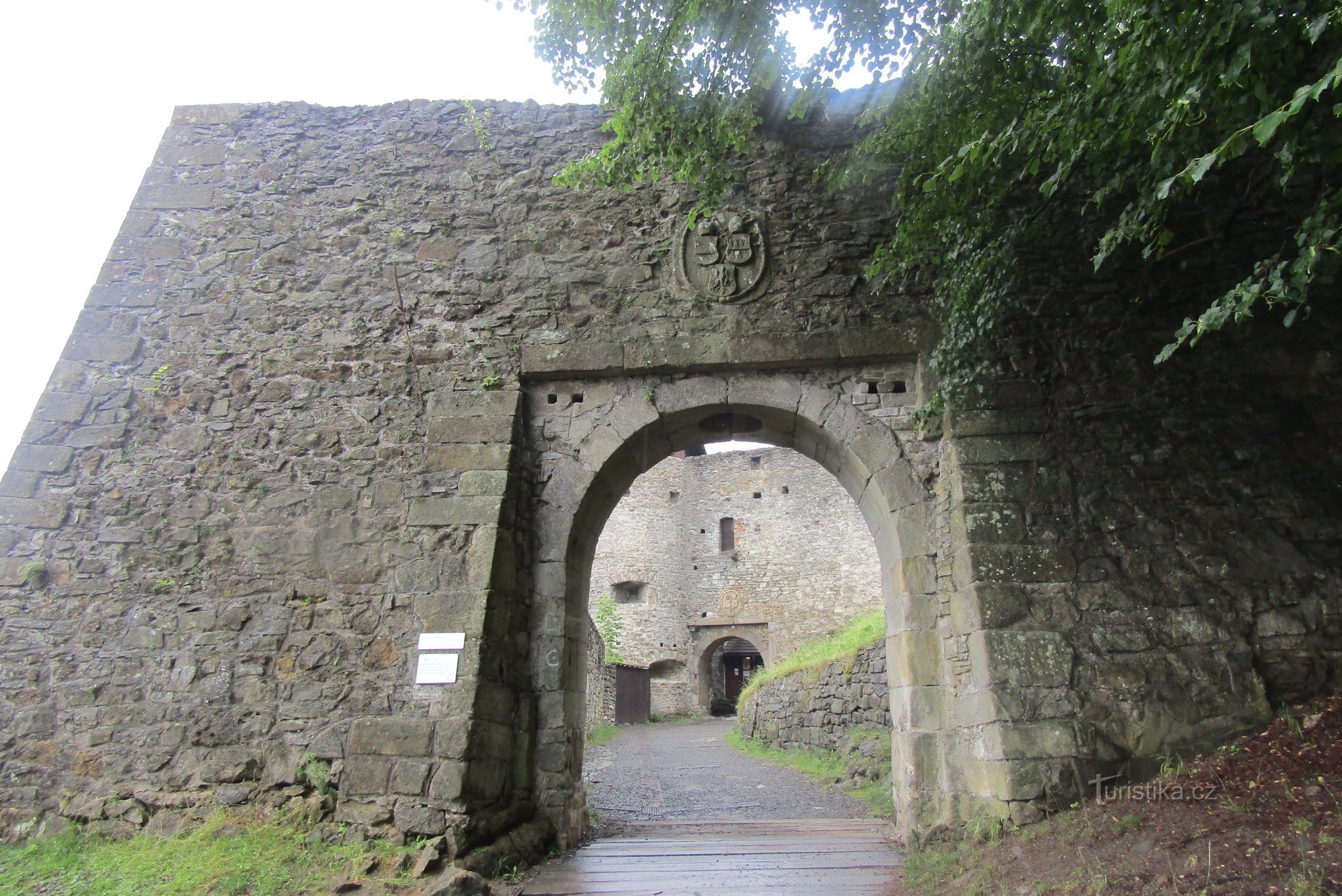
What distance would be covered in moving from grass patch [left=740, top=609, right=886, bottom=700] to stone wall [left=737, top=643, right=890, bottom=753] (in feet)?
0.36

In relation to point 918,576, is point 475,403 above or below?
above

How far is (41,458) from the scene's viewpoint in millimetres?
5652

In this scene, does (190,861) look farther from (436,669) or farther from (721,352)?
(721,352)

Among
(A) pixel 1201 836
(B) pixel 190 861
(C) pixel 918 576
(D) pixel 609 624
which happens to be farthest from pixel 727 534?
(A) pixel 1201 836

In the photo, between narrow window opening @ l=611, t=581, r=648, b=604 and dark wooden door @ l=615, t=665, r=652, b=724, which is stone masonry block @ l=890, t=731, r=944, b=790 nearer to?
dark wooden door @ l=615, t=665, r=652, b=724

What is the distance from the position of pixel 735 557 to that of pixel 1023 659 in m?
19.4

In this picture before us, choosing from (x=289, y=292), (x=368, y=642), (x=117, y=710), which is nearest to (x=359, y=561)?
(x=368, y=642)

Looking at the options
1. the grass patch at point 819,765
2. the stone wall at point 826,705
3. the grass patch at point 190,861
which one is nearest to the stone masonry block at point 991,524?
the grass patch at point 819,765

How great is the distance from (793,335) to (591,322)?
4.79 feet

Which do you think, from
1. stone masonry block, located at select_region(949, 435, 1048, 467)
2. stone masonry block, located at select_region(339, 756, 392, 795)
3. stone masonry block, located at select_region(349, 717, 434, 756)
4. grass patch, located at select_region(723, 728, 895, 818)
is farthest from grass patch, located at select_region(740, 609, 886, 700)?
stone masonry block, located at select_region(339, 756, 392, 795)

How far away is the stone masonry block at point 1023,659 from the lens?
438cm

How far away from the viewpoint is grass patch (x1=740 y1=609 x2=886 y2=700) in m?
10.5

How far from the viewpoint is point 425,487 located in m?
5.43

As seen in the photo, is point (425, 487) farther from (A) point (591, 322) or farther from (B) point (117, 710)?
(B) point (117, 710)
